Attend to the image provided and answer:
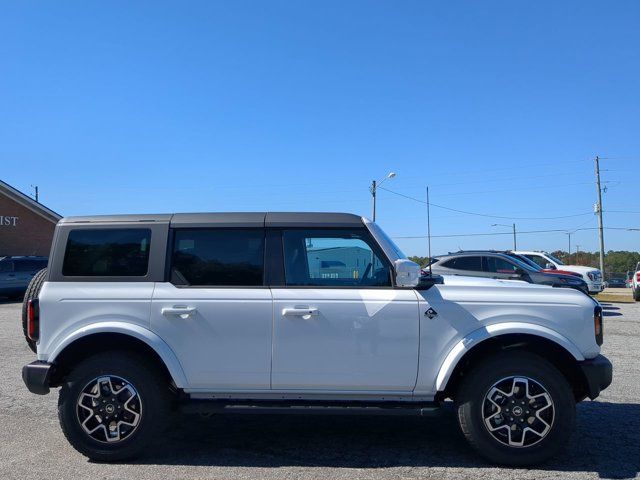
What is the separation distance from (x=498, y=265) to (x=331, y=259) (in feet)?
38.3

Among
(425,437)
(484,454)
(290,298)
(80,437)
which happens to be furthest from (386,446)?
(80,437)

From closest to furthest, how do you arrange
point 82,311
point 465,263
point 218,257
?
point 82,311 < point 218,257 < point 465,263

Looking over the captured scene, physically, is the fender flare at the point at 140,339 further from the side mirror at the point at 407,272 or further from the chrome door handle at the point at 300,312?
the side mirror at the point at 407,272

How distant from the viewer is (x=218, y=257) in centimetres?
484

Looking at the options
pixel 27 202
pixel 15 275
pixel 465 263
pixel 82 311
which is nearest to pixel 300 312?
pixel 82 311

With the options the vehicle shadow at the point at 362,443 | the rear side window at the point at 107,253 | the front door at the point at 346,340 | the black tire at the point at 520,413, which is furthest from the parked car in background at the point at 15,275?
the black tire at the point at 520,413

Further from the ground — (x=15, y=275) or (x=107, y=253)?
(x=107, y=253)

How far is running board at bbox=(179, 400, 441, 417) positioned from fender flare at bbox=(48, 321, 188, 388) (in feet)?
0.81


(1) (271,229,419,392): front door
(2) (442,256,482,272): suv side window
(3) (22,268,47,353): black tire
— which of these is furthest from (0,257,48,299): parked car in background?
(1) (271,229,419,392): front door

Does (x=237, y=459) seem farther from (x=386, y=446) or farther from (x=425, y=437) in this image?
(x=425, y=437)

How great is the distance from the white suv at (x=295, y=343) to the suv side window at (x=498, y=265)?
1097cm

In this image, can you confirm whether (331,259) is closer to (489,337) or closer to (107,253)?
(489,337)

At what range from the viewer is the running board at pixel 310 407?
449 centimetres

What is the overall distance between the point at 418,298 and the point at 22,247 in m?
32.8
